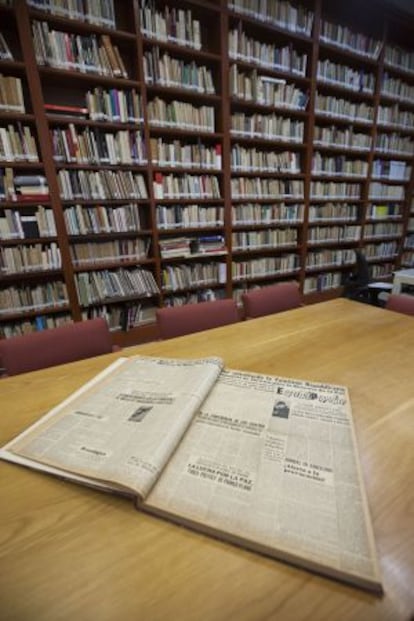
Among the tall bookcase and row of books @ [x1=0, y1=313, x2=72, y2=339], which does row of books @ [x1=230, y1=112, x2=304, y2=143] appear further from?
row of books @ [x1=0, y1=313, x2=72, y2=339]

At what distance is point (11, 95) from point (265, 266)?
246 cm

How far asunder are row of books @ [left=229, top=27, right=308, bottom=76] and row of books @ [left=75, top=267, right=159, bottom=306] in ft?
6.42

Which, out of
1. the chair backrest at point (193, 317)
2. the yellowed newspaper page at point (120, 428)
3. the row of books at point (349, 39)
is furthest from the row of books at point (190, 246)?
the row of books at point (349, 39)

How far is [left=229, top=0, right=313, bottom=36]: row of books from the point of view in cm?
238

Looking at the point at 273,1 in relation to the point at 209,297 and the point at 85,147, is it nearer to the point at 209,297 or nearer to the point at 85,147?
the point at 85,147

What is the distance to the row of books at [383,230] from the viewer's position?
3.88 metres

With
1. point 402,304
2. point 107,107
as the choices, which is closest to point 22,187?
point 107,107

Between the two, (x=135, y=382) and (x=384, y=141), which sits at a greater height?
(x=384, y=141)

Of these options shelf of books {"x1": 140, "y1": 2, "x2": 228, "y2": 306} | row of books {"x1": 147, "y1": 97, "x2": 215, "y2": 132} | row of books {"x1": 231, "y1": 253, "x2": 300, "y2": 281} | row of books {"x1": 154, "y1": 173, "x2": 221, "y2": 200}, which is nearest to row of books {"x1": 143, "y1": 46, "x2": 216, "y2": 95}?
shelf of books {"x1": 140, "y1": 2, "x2": 228, "y2": 306}

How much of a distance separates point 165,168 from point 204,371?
209 cm

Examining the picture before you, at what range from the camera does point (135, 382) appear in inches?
32.0

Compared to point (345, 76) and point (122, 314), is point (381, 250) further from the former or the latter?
point (122, 314)

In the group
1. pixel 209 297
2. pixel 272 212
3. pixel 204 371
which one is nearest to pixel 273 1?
pixel 272 212

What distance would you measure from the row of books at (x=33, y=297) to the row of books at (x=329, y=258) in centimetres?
263
